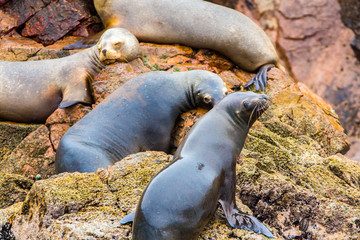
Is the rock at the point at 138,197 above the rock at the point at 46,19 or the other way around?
above

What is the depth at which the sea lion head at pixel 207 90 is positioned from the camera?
5289 millimetres

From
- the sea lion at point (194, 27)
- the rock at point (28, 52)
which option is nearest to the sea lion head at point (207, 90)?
the sea lion at point (194, 27)

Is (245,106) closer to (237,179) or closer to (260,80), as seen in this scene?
(237,179)

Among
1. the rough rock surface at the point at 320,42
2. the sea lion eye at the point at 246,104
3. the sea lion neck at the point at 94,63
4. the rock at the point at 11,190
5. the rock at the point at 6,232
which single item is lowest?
the rough rock surface at the point at 320,42

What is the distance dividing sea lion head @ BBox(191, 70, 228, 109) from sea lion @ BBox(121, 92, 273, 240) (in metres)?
1.27

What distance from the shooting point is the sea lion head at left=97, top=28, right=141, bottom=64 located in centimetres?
661

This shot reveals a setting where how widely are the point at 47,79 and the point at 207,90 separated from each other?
269cm

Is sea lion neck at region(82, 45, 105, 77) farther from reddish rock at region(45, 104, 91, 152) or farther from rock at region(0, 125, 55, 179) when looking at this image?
rock at region(0, 125, 55, 179)

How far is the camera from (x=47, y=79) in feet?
22.9

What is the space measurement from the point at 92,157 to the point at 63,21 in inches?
176

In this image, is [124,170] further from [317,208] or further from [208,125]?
[317,208]

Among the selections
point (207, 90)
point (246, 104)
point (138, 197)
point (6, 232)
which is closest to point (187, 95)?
point (207, 90)

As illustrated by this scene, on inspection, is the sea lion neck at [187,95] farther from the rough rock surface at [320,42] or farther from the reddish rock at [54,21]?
the rough rock surface at [320,42]

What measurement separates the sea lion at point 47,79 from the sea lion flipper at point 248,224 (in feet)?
12.3
